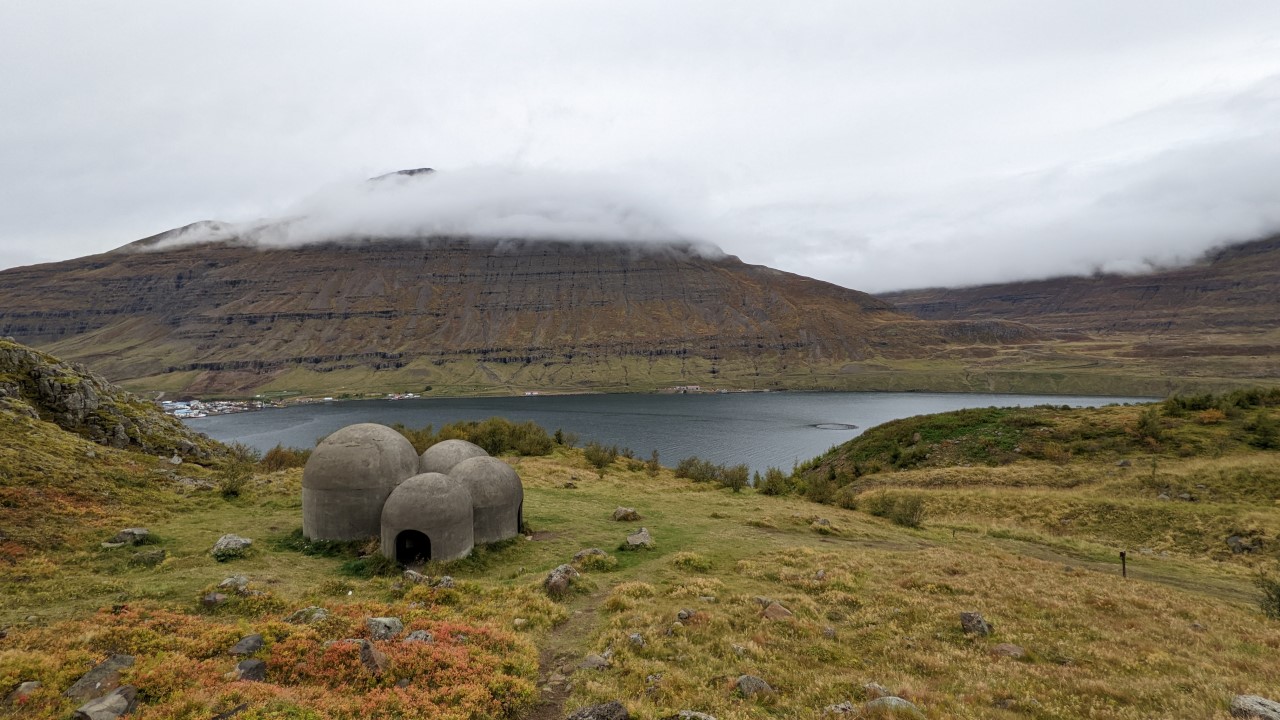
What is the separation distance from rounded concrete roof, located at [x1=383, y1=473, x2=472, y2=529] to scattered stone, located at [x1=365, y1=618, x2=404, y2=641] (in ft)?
18.3

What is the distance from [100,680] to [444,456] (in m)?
14.4

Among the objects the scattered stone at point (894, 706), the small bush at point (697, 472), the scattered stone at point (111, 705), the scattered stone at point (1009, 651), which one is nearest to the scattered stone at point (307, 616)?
the scattered stone at point (111, 705)

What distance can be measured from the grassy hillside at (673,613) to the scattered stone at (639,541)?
0.51 metres

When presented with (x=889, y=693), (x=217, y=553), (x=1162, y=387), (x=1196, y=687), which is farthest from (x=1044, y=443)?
(x=1162, y=387)

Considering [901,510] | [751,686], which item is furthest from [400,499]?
[901,510]

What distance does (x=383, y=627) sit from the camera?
1277 cm

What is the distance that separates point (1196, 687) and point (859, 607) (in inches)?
285

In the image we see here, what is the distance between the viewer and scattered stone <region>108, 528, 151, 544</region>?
60.6 ft

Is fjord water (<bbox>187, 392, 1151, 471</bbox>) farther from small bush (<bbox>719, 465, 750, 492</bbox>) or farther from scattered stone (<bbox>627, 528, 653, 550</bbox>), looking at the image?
scattered stone (<bbox>627, 528, 653, 550</bbox>)

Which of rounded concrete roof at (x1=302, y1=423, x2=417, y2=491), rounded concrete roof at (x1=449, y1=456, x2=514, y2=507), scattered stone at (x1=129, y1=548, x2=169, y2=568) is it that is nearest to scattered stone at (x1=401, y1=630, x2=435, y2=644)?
rounded concrete roof at (x1=449, y1=456, x2=514, y2=507)

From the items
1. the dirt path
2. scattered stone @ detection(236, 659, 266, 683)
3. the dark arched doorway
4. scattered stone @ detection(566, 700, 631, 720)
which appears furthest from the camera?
the dark arched doorway

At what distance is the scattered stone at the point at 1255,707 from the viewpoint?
805 centimetres

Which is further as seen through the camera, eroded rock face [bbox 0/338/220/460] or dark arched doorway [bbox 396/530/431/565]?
eroded rock face [bbox 0/338/220/460]

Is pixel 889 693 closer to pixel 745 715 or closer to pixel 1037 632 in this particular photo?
pixel 745 715
